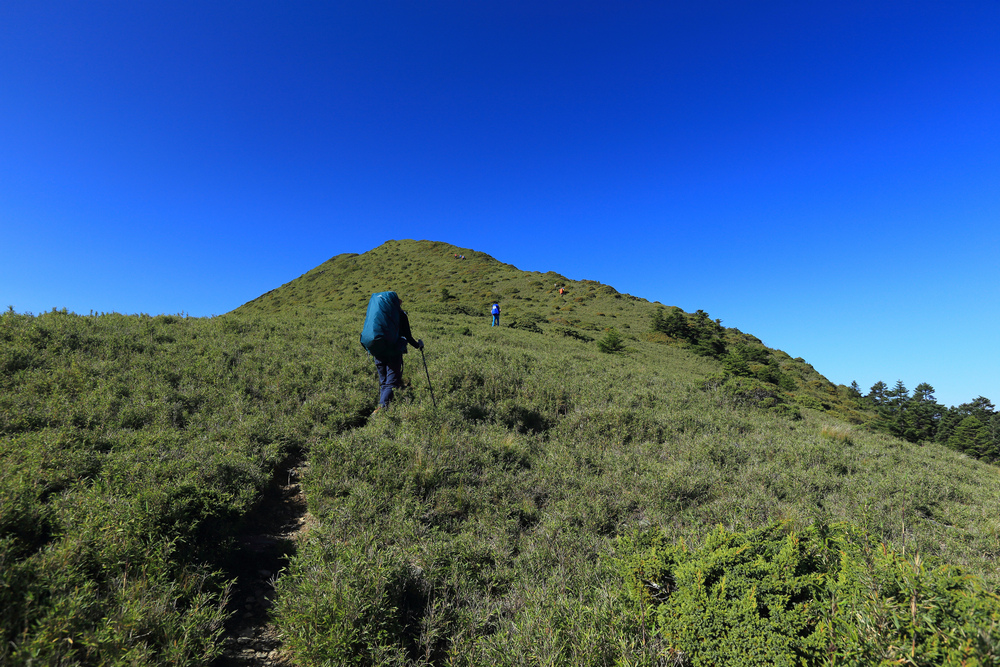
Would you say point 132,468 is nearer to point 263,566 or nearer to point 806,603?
point 263,566

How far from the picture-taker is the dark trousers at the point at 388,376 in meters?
7.19

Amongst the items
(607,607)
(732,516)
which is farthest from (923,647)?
(732,516)

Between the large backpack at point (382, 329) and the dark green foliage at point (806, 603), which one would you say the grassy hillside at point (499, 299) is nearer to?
the large backpack at point (382, 329)

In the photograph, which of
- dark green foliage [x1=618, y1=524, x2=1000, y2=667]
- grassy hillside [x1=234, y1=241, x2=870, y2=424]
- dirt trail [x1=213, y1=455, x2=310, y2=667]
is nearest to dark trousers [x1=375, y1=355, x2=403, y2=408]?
dirt trail [x1=213, y1=455, x2=310, y2=667]

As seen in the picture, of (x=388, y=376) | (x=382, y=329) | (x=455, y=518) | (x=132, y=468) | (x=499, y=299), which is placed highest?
(x=499, y=299)

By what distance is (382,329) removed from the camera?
7.12 meters

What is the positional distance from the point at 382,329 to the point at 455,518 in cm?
374

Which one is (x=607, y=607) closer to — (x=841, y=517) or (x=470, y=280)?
(x=841, y=517)

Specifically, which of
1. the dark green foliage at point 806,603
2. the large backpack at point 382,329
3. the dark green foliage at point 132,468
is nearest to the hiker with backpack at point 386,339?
the large backpack at point 382,329

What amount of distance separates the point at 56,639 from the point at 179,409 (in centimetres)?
448

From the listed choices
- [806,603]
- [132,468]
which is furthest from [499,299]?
[806,603]

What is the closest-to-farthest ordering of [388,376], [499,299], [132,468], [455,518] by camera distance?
[132,468] < [455,518] < [388,376] < [499,299]

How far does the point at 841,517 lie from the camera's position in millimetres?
5477

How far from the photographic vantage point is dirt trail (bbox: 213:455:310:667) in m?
2.91
